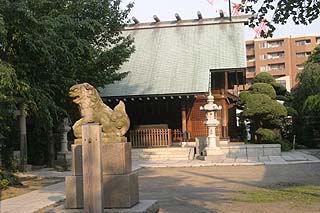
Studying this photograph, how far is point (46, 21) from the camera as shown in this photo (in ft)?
49.4

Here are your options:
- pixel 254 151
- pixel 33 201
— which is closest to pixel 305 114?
pixel 254 151

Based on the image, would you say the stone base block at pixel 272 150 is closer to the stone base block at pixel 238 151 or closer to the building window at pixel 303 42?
the stone base block at pixel 238 151

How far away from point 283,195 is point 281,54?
75.8m

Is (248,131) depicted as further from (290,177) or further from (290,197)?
(290,197)

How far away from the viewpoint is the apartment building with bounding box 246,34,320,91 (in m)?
81.2

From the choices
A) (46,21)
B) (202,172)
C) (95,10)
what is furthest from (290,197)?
(95,10)

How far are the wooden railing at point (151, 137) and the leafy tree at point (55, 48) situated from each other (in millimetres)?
5009

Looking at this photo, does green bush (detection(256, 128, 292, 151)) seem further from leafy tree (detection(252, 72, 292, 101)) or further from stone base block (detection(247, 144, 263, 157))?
leafy tree (detection(252, 72, 292, 101))

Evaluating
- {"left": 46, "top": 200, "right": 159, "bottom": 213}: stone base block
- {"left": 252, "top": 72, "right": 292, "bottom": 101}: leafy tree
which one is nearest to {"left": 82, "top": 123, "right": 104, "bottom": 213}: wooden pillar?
{"left": 46, "top": 200, "right": 159, "bottom": 213}: stone base block

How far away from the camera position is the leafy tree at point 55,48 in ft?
46.2

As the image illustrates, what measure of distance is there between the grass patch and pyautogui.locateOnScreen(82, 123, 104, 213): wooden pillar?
5.17m

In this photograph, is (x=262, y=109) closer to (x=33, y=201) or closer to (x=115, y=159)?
(x=33, y=201)

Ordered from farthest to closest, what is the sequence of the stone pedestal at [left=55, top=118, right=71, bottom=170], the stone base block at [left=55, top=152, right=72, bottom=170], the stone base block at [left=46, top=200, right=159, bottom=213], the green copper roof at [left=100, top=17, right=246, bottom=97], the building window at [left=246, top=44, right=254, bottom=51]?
the building window at [left=246, top=44, right=254, bottom=51] → the green copper roof at [left=100, top=17, right=246, bottom=97] → the stone pedestal at [left=55, top=118, right=71, bottom=170] → the stone base block at [left=55, top=152, right=72, bottom=170] → the stone base block at [left=46, top=200, right=159, bottom=213]

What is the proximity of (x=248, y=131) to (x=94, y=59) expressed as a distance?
17.6 meters
